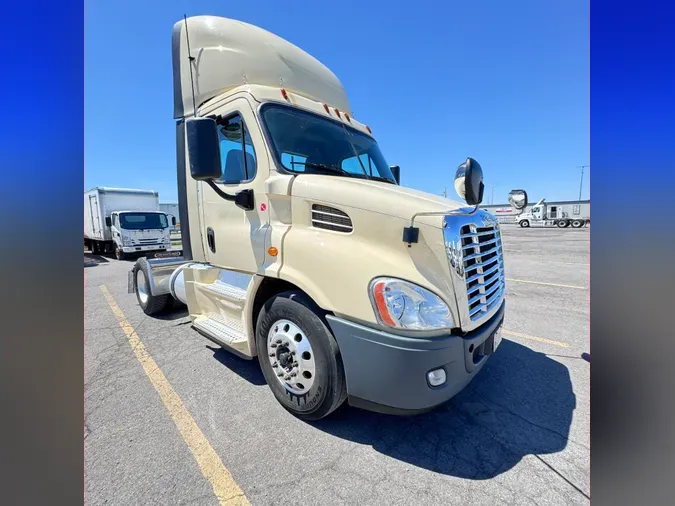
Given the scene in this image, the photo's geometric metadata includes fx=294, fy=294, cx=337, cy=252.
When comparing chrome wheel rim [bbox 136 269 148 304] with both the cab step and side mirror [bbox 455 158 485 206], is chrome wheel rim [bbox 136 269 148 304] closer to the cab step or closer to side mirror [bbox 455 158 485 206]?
the cab step

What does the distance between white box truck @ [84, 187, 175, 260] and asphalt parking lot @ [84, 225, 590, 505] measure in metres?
14.8

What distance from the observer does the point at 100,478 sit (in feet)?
6.11

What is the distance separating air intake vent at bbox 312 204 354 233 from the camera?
2.21 m

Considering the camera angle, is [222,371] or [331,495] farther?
[222,371]

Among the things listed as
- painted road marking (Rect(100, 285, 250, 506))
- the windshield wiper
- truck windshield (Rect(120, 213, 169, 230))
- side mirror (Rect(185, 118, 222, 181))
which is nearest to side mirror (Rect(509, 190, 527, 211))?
the windshield wiper

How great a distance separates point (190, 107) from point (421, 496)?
14.2 feet

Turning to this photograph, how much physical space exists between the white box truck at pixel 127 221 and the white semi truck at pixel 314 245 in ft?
49.6

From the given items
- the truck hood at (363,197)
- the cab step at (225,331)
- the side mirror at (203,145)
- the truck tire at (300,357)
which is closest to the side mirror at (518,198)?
the truck hood at (363,197)
